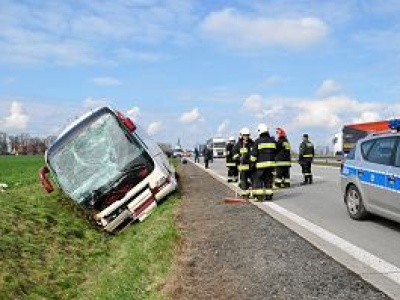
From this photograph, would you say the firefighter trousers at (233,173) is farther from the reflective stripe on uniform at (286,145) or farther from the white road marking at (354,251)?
the white road marking at (354,251)

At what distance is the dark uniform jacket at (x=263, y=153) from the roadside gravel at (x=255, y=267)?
3.41 m

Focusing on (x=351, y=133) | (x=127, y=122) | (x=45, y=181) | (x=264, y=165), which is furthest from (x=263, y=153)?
(x=351, y=133)

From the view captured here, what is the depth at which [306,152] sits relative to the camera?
63.0 feet

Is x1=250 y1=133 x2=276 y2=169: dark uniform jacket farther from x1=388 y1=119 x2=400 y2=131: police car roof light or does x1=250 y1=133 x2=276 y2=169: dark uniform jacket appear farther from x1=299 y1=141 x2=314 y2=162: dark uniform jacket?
x1=299 y1=141 x2=314 y2=162: dark uniform jacket

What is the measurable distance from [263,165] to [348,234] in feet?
15.5

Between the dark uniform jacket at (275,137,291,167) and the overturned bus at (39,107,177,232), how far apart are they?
5.47 meters

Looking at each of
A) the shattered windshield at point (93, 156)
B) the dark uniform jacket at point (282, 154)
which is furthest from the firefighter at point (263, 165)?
the dark uniform jacket at point (282, 154)

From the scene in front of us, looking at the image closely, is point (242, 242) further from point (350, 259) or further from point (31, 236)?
point (31, 236)

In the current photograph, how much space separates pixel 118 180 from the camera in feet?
41.6

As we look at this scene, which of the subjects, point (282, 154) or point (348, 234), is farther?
point (282, 154)

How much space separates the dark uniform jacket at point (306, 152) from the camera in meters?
19.0

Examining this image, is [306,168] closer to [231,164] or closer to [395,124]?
[231,164]

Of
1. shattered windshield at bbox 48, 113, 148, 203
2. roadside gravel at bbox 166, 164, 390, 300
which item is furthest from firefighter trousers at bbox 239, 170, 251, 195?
roadside gravel at bbox 166, 164, 390, 300

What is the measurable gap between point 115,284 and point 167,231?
1977mm
